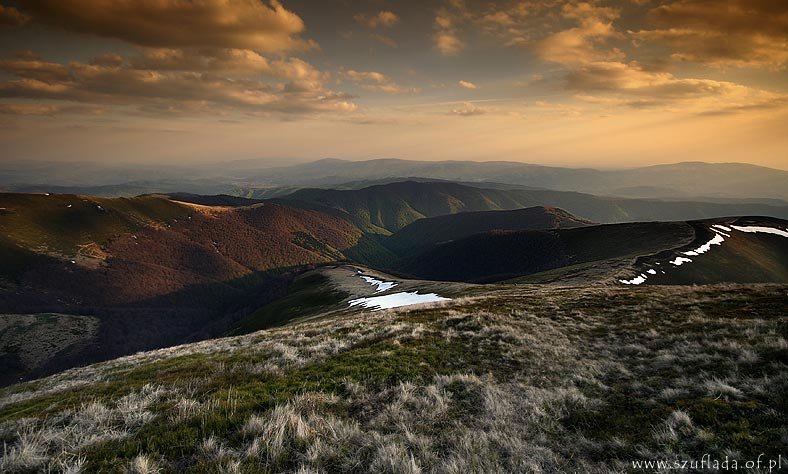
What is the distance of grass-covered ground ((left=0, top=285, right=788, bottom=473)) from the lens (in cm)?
695

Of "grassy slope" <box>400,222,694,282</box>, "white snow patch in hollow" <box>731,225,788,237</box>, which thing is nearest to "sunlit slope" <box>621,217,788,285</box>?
"white snow patch in hollow" <box>731,225,788,237</box>

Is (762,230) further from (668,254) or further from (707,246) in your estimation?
(668,254)

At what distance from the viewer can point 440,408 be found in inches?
380

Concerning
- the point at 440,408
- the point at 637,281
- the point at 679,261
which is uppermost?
the point at 440,408

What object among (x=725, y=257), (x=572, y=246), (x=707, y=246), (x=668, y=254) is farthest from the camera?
(x=572, y=246)

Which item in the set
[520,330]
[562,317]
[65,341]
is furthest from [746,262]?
[65,341]

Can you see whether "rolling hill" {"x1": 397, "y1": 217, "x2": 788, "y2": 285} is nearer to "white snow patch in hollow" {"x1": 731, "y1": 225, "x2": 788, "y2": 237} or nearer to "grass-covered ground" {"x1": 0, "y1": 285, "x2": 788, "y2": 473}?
"white snow patch in hollow" {"x1": 731, "y1": 225, "x2": 788, "y2": 237}

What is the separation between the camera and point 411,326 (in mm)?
20641

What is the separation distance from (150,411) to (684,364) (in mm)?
17375

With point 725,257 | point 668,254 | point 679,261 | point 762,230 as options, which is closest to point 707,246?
point 725,257

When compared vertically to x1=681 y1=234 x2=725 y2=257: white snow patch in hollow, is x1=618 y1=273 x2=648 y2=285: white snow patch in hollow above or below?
below

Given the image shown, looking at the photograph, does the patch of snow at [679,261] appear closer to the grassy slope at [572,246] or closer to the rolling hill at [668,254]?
the rolling hill at [668,254]

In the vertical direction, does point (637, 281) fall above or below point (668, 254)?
below

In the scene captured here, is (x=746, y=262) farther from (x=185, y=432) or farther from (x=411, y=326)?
(x=185, y=432)
